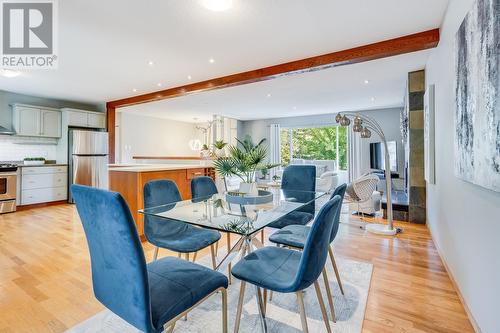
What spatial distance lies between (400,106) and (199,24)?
6.16 metres

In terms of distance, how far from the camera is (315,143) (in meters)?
8.80

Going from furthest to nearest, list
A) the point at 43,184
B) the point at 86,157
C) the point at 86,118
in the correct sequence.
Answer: the point at 86,118
the point at 86,157
the point at 43,184

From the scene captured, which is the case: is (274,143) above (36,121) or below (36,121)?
below

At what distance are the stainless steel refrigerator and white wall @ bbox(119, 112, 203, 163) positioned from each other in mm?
1330

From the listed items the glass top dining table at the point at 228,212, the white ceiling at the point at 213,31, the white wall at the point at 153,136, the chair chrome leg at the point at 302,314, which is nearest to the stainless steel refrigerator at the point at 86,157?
the white wall at the point at 153,136

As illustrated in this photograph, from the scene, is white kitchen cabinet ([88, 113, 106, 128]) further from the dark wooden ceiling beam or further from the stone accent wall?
the stone accent wall

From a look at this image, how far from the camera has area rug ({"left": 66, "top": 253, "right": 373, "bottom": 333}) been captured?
1.58 m

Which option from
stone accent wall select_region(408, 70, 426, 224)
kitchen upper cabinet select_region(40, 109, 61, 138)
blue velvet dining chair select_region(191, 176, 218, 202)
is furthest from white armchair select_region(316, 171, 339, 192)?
kitchen upper cabinet select_region(40, 109, 61, 138)

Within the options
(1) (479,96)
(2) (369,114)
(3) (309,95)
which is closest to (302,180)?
(1) (479,96)

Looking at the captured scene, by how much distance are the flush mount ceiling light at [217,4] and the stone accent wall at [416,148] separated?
124 inches

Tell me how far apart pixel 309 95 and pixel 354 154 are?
284cm

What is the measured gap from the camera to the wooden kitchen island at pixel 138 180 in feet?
10.7

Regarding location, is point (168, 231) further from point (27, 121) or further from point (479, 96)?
point (27, 121)

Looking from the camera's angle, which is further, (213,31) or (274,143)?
(274,143)
